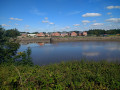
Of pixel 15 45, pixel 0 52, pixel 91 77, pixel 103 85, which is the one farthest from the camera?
pixel 15 45

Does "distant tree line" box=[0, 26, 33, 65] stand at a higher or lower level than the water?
higher

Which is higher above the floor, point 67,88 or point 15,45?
point 15,45

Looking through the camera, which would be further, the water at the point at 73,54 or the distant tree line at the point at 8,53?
the water at the point at 73,54

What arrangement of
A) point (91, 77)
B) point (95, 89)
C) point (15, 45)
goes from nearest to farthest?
point (95, 89), point (91, 77), point (15, 45)

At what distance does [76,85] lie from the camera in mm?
3125

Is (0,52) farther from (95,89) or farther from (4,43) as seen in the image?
(95,89)

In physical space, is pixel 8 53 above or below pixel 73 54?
above

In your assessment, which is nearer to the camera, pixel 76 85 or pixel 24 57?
pixel 76 85

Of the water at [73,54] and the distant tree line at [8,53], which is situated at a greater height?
the distant tree line at [8,53]

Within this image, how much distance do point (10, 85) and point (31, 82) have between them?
27.5 inches

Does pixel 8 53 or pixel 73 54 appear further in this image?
pixel 73 54

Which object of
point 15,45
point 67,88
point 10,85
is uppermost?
point 15,45

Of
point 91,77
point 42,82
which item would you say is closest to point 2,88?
point 42,82

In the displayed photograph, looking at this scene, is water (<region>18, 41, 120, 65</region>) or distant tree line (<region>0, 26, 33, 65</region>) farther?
water (<region>18, 41, 120, 65</region>)
